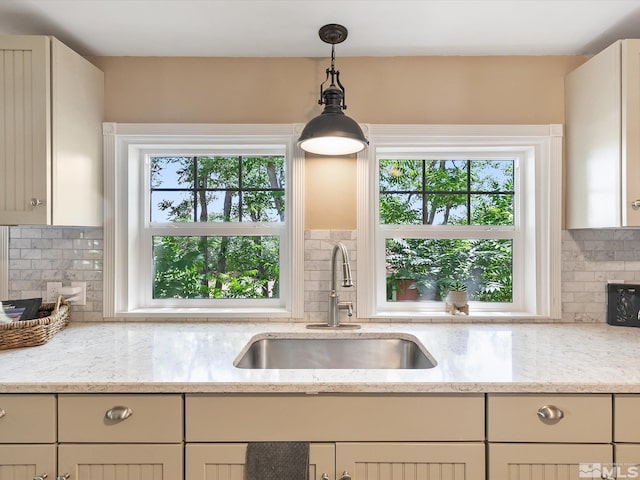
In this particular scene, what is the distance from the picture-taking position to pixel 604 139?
1732mm

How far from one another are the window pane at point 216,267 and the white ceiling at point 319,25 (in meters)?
0.98

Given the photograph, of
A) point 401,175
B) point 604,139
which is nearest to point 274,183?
point 401,175

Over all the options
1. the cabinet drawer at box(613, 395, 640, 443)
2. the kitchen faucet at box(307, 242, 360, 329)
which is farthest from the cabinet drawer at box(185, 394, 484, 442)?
the kitchen faucet at box(307, 242, 360, 329)

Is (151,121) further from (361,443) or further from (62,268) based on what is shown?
(361,443)

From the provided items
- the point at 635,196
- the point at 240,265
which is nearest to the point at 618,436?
the point at 635,196

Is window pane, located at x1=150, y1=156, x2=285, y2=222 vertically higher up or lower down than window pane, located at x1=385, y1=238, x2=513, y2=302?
higher up

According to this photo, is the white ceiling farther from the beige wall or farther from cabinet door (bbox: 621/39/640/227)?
cabinet door (bbox: 621/39/640/227)

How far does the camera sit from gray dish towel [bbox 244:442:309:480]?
3.99ft

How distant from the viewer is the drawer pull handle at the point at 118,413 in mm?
1215

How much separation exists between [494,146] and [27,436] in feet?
7.52

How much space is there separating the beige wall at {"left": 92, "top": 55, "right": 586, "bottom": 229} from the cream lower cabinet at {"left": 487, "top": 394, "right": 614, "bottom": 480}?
1.11 m

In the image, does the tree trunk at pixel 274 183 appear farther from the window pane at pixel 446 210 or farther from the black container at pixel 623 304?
the black container at pixel 623 304

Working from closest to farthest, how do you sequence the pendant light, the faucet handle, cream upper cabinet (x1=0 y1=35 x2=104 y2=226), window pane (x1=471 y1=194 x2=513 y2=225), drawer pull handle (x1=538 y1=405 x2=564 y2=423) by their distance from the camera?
drawer pull handle (x1=538 y1=405 x2=564 y2=423) < the pendant light < cream upper cabinet (x1=0 y1=35 x2=104 y2=226) < the faucet handle < window pane (x1=471 y1=194 x2=513 y2=225)

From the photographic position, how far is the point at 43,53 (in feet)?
5.36
